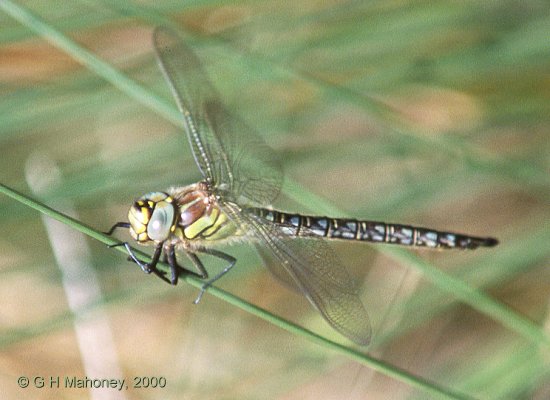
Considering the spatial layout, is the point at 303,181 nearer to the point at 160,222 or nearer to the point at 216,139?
the point at 216,139

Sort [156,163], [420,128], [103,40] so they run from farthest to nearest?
[103,40]
[156,163]
[420,128]

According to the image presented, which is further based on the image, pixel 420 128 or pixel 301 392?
pixel 301 392

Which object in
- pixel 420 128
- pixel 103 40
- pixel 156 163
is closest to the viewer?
pixel 420 128

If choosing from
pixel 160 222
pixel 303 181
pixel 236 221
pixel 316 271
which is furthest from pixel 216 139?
pixel 303 181

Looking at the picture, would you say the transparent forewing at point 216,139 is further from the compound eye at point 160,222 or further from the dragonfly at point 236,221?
the compound eye at point 160,222

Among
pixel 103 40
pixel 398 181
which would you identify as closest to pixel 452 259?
pixel 398 181

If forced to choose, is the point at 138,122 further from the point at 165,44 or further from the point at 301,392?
the point at 301,392

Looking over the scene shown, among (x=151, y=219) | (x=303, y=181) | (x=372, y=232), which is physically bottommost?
(x=151, y=219)

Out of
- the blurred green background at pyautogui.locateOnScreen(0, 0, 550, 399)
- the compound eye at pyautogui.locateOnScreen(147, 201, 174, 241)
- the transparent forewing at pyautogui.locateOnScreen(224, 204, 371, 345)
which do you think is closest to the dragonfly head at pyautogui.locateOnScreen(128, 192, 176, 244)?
the compound eye at pyautogui.locateOnScreen(147, 201, 174, 241)
